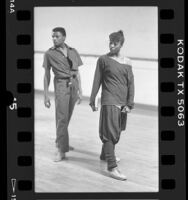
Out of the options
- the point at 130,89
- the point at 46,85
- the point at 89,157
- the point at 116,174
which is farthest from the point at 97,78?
the point at 116,174

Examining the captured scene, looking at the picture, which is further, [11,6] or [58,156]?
[58,156]

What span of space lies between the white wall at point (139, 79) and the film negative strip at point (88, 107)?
2 centimetres

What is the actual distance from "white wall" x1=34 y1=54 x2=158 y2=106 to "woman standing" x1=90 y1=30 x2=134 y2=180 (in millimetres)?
85

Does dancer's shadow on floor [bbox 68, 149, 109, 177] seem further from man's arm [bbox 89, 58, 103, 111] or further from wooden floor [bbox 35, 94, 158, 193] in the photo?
man's arm [bbox 89, 58, 103, 111]

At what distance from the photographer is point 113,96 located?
465cm

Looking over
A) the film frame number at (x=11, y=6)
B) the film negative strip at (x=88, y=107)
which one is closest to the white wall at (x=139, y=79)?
the film negative strip at (x=88, y=107)

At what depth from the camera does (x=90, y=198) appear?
4.36m

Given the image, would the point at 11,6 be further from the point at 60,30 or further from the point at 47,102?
the point at 47,102

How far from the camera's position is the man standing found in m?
4.65

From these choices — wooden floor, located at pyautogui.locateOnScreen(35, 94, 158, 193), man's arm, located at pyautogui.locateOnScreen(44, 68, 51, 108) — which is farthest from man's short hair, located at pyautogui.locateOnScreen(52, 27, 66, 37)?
wooden floor, located at pyautogui.locateOnScreen(35, 94, 158, 193)

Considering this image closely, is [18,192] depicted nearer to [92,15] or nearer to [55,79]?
[55,79]

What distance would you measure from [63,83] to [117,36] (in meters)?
0.56

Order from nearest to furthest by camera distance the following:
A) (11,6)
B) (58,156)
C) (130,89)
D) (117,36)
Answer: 1. (11,6)
2. (117,36)
3. (130,89)
4. (58,156)

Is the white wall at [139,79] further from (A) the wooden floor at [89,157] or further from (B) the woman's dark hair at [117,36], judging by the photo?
(B) the woman's dark hair at [117,36]
